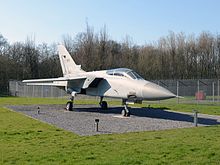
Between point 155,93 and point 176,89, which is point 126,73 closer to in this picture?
point 155,93

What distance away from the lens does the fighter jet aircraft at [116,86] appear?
56.0 ft

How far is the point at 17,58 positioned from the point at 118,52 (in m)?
22.7

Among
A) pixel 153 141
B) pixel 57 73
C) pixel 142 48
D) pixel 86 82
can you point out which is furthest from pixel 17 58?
pixel 153 141

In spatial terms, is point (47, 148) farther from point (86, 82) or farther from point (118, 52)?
point (118, 52)

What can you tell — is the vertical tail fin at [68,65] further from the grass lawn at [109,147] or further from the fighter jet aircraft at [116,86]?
the grass lawn at [109,147]

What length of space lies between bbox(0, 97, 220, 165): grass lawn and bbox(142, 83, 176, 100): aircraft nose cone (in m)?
4.14

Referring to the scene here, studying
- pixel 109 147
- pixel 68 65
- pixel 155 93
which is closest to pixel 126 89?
pixel 155 93

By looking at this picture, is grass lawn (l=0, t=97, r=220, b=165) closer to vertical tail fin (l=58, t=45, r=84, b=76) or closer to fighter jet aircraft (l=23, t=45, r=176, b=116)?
fighter jet aircraft (l=23, t=45, r=176, b=116)

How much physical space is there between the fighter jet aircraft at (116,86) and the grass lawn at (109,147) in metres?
4.96

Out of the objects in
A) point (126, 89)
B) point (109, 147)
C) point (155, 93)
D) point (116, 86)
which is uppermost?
point (116, 86)

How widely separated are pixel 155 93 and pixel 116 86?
330 cm

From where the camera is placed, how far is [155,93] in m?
16.7

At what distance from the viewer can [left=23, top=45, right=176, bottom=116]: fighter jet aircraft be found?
17.1 m

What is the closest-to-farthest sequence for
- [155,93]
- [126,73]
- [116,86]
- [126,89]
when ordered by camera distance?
[155,93] → [126,89] → [126,73] → [116,86]
